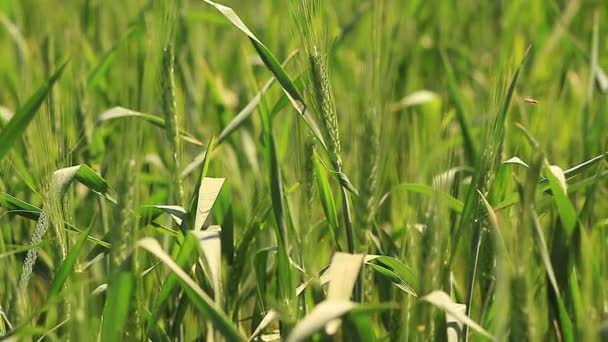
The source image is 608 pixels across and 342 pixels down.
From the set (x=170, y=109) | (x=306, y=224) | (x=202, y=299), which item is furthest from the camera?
(x=170, y=109)

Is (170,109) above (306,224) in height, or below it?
above

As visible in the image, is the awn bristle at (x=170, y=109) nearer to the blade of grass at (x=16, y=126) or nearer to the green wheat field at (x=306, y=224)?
the green wheat field at (x=306, y=224)

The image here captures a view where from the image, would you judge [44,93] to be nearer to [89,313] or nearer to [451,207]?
[89,313]

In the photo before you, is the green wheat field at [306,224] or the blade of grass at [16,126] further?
the blade of grass at [16,126]

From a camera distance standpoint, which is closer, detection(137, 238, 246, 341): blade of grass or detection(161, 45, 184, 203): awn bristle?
detection(137, 238, 246, 341): blade of grass

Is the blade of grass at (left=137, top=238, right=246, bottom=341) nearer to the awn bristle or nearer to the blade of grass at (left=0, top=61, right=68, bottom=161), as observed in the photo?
the awn bristle

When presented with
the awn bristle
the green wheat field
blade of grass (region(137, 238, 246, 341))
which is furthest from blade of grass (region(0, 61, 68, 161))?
blade of grass (region(137, 238, 246, 341))

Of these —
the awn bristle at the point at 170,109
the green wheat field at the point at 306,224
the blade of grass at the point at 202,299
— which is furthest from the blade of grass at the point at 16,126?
the blade of grass at the point at 202,299

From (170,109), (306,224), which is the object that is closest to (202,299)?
(306,224)

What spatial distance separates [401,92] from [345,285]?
5.60 ft

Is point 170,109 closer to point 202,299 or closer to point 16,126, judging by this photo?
point 16,126

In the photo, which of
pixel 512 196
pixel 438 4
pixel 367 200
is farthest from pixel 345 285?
pixel 438 4

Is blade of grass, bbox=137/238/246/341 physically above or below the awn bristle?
below

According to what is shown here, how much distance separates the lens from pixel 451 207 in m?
1.41
